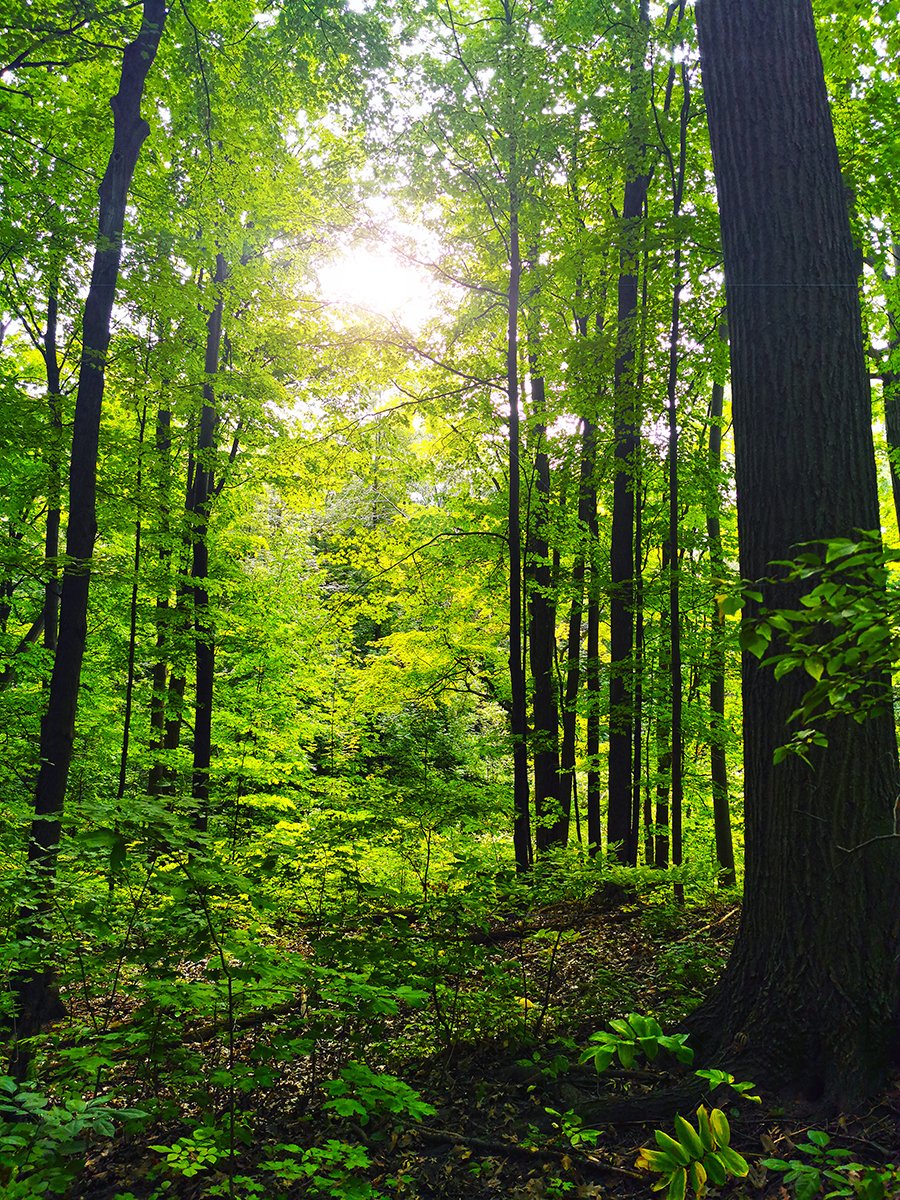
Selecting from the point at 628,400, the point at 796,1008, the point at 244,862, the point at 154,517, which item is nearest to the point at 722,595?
the point at 796,1008

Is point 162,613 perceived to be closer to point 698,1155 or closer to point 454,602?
point 454,602

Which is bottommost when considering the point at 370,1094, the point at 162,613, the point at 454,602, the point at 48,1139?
the point at 370,1094

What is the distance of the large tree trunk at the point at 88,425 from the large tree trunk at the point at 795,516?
612cm

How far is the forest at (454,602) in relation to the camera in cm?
297

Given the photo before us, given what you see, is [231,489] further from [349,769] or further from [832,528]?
[832,528]

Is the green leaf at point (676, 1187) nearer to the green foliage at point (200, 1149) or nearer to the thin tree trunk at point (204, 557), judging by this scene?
the green foliage at point (200, 1149)

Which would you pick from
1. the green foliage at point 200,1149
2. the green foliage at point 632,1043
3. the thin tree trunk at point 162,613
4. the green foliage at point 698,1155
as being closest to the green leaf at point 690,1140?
the green foliage at point 698,1155

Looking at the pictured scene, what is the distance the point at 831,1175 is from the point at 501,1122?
6.09 feet

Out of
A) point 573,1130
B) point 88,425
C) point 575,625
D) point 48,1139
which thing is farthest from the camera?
point 575,625

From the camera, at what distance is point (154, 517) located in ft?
33.7

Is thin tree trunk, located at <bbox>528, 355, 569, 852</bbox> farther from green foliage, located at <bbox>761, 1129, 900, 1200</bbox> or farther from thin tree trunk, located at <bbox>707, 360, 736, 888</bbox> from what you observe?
green foliage, located at <bbox>761, 1129, 900, 1200</bbox>

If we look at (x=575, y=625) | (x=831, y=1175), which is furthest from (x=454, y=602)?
(x=831, y=1175)

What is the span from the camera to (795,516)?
3.32 meters

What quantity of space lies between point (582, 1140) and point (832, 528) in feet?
9.82
